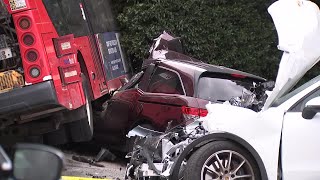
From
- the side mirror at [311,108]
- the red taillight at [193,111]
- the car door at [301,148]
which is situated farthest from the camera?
the red taillight at [193,111]

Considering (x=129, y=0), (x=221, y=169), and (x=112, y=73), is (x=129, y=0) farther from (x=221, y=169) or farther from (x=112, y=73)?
(x=221, y=169)

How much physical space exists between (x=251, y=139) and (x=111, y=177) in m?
2.99

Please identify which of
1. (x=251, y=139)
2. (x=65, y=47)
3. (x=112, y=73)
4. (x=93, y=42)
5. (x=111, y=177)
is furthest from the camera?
(x=112, y=73)

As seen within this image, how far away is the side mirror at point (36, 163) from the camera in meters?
2.57

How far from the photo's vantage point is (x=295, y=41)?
5.57 metres

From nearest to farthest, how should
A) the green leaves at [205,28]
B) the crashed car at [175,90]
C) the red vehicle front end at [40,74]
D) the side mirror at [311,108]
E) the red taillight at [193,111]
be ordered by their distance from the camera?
the side mirror at [311,108], the red vehicle front end at [40,74], the red taillight at [193,111], the crashed car at [175,90], the green leaves at [205,28]

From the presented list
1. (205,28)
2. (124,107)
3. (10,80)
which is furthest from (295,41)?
(205,28)

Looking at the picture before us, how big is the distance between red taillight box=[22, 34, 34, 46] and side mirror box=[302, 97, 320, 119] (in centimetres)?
334

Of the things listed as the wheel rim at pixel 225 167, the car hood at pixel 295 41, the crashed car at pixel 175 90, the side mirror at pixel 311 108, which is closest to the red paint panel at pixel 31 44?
the crashed car at pixel 175 90

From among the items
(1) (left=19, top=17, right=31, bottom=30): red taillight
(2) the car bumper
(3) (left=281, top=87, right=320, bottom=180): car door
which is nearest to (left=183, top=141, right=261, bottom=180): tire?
→ (3) (left=281, top=87, right=320, bottom=180): car door

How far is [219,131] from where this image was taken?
18.3 ft

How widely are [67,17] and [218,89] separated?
2.45m

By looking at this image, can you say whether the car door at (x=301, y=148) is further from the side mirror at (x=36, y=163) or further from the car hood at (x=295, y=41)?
the side mirror at (x=36, y=163)

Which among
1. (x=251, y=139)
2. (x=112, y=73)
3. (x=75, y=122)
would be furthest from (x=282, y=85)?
(x=112, y=73)
